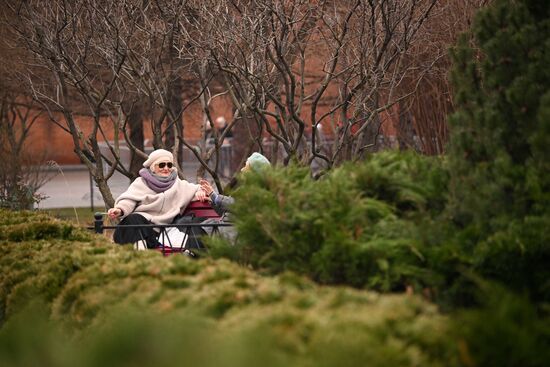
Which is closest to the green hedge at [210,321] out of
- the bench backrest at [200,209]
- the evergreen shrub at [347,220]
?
the evergreen shrub at [347,220]

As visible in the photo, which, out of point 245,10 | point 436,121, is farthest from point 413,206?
point 436,121

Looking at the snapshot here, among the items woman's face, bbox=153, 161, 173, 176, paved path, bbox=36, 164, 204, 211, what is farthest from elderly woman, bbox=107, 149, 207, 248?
paved path, bbox=36, 164, 204, 211

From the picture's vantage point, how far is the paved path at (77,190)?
19.6 meters

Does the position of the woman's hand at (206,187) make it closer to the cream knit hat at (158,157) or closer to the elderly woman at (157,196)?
the elderly woman at (157,196)

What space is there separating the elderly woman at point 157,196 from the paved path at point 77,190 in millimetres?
6630

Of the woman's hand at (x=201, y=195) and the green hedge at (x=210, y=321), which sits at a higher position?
the woman's hand at (x=201, y=195)

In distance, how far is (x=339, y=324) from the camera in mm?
3832

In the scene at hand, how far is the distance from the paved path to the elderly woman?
261 inches

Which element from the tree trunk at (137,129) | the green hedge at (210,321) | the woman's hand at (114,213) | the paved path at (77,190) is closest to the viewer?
the green hedge at (210,321)

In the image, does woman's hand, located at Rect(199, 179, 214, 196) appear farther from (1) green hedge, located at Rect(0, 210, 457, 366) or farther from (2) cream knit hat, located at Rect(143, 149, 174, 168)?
(1) green hedge, located at Rect(0, 210, 457, 366)

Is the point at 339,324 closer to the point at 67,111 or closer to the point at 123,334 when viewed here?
the point at 123,334

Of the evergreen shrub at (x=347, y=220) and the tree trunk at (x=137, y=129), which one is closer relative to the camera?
the evergreen shrub at (x=347, y=220)

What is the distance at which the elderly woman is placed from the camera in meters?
11.2

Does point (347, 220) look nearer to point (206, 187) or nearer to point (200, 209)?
point (206, 187)
